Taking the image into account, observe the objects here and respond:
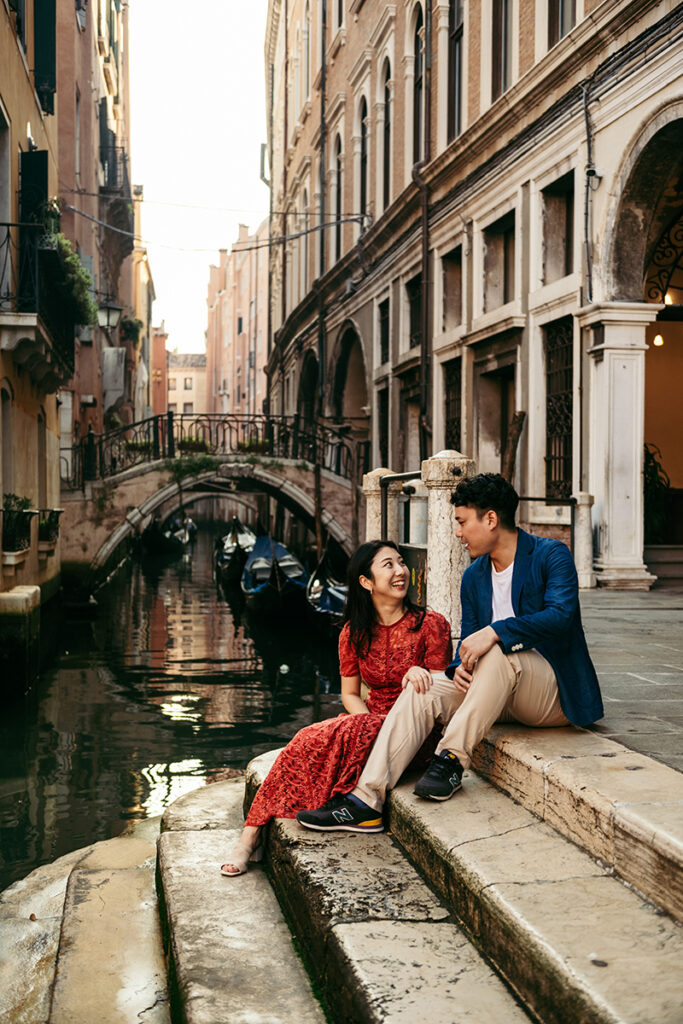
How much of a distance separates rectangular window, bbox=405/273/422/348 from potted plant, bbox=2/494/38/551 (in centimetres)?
680

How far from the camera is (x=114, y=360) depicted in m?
24.3

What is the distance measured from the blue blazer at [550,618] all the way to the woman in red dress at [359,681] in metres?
0.24

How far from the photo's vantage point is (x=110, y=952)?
10.6ft

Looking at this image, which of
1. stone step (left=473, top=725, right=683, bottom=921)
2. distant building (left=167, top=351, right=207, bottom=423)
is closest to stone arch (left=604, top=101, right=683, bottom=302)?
stone step (left=473, top=725, right=683, bottom=921)

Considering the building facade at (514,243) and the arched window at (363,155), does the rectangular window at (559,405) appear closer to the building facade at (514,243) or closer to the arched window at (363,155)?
the building facade at (514,243)

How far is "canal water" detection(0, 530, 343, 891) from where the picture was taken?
6.57 meters

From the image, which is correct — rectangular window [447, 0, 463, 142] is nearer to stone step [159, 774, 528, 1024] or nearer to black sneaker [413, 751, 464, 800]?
black sneaker [413, 751, 464, 800]

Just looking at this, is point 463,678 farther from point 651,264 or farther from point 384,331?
point 384,331

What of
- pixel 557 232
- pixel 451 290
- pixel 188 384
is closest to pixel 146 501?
pixel 451 290

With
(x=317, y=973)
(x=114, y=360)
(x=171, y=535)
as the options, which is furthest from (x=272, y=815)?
(x=171, y=535)

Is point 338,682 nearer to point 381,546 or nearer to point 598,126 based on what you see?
point 598,126

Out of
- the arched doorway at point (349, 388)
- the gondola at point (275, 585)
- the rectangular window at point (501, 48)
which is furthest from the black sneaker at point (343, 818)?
the arched doorway at point (349, 388)

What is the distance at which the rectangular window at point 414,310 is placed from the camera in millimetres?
15531

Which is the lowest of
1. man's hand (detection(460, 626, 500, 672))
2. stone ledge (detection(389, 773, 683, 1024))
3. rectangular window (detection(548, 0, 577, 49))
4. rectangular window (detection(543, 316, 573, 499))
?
stone ledge (detection(389, 773, 683, 1024))
